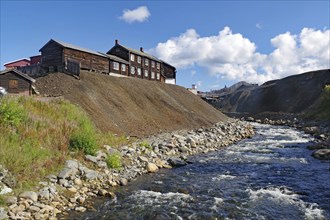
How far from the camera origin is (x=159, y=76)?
61.8 metres

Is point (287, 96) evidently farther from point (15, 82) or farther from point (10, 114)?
→ point (10, 114)

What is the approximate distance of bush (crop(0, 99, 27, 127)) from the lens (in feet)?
50.5

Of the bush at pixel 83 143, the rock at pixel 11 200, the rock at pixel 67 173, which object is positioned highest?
the bush at pixel 83 143

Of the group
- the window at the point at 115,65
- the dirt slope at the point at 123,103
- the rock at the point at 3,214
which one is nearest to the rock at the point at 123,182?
the rock at the point at 3,214

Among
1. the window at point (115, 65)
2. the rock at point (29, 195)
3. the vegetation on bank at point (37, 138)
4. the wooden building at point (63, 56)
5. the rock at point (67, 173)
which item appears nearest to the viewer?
the rock at point (29, 195)

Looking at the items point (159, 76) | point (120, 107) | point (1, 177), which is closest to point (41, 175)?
point (1, 177)

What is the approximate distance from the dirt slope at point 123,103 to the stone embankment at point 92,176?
3773 millimetres

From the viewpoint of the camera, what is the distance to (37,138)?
1588 centimetres

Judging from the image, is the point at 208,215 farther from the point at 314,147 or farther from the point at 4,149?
the point at 314,147

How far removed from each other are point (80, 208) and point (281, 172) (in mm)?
14426

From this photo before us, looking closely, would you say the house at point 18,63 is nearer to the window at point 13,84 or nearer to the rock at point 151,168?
the window at point 13,84

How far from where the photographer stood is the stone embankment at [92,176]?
37.2 ft

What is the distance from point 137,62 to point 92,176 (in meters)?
40.5

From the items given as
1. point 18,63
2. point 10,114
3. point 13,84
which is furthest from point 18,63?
point 10,114
